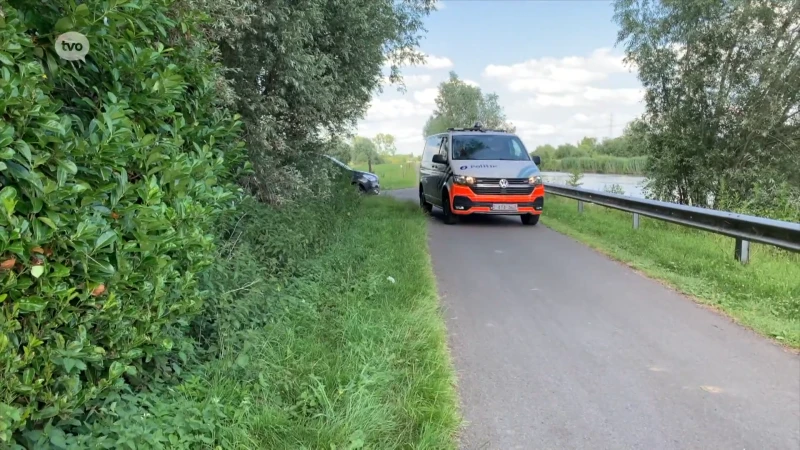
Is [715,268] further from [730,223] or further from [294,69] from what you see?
[294,69]

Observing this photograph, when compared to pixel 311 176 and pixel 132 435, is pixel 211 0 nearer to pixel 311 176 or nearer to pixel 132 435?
pixel 132 435

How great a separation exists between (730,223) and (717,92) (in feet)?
24.3

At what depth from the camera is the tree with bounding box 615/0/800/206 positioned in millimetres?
12070

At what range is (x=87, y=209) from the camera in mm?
2146

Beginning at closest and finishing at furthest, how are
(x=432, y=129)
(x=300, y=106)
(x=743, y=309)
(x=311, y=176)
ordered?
1. (x=743, y=309)
2. (x=300, y=106)
3. (x=311, y=176)
4. (x=432, y=129)

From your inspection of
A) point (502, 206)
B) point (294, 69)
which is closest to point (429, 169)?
point (502, 206)

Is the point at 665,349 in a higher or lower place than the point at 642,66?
lower

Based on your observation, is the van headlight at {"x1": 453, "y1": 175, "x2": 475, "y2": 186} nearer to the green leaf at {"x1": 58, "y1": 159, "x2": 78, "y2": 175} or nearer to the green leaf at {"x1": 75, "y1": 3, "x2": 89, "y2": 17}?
the green leaf at {"x1": 75, "y1": 3, "x2": 89, "y2": 17}

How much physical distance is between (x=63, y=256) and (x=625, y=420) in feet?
10.6

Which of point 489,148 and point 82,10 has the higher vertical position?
point 82,10

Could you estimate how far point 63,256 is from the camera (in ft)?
6.71

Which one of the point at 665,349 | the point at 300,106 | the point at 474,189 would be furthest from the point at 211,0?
the point at 474,189

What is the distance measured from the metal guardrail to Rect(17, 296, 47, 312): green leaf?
7.19 metres

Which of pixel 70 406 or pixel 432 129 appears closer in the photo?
pixel 70 406
